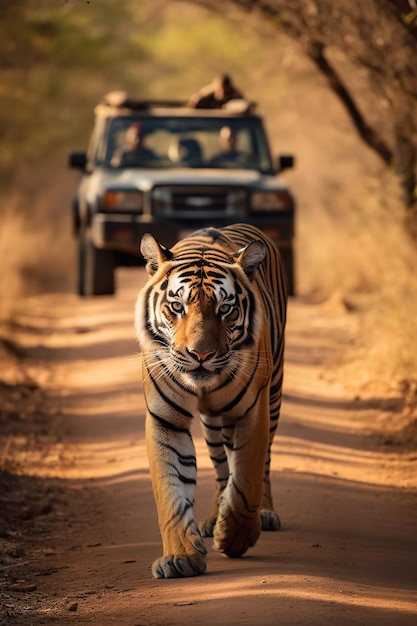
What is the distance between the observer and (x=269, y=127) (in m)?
36.1

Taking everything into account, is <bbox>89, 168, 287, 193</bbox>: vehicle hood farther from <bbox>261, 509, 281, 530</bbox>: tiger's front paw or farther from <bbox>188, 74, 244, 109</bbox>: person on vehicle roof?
<bbox>261, 509, 281, 530</bbox>: tiger's front paw

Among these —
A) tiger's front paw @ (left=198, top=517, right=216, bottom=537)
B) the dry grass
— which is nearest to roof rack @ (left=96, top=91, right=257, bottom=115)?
the dry grass

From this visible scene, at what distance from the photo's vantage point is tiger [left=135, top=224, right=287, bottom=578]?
18.6 feet

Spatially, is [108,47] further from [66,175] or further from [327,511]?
[327,511]

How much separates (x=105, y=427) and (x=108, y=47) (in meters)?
21.7

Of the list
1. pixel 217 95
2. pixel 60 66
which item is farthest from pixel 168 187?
pixel 60 66

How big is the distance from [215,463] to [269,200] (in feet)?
22.4

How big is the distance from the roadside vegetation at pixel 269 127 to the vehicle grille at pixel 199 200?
1.56 meters

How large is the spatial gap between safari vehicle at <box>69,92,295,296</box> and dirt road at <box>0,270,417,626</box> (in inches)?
48.4

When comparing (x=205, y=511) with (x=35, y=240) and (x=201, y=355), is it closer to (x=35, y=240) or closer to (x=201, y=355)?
(x=201, y=355)

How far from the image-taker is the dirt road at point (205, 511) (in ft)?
17.0

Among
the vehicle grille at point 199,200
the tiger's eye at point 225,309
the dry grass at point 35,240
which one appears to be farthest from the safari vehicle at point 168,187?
the tiger's eye at point 225,309

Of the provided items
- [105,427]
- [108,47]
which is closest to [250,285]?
[105,427]

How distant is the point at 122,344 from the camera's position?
13.2 meters
